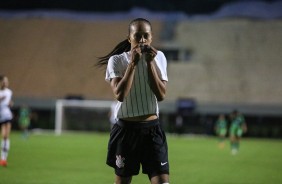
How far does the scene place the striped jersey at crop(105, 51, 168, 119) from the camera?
643 cm

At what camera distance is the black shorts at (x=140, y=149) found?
21.7 ft

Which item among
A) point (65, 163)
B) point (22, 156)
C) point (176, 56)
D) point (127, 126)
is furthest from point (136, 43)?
point (176, 56)

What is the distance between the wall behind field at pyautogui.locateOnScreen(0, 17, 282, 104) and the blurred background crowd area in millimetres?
77

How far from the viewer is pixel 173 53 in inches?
2024

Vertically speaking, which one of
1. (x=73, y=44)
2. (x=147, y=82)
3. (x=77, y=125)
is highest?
(x=73, y=44)

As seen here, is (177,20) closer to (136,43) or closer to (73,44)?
(73,44)

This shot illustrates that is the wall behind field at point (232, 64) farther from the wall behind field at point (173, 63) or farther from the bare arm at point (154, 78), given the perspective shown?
the bare arm at point (154, 78)

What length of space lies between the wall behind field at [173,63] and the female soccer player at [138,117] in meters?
39.6

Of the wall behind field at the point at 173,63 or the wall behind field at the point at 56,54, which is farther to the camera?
the wall behind field at the point at 56,54

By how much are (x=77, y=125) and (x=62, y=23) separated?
15.9 m

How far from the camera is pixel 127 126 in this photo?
6664mm

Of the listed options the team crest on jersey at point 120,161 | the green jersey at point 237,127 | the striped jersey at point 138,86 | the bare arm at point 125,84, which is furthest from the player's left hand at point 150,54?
the green jersey at point 237,127

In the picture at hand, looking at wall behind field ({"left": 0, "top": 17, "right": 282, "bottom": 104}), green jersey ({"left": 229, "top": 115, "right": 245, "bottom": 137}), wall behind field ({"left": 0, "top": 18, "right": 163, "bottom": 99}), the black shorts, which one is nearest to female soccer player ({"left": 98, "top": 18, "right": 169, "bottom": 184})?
the black shorts

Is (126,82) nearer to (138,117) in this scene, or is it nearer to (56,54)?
(138,117)
